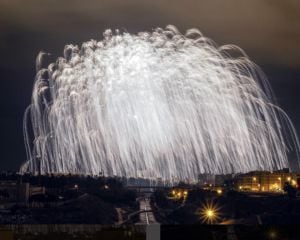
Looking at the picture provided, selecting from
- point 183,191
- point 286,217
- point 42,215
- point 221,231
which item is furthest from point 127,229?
point 183,191

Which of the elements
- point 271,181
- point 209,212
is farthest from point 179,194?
point 271,181

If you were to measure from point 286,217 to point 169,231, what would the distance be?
130210mm

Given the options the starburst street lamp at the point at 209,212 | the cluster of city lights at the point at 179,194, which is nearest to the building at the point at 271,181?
the cluster of city lights at the point at 179,194

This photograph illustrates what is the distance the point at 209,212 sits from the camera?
16912 cm

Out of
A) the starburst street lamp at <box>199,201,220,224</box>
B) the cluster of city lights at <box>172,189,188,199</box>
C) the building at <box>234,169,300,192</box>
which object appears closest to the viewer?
the starburst street lamp at <box>199,201,220,224</box>

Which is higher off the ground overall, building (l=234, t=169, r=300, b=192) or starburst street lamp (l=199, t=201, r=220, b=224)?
building (l=234, t=169, r=300, b=192)

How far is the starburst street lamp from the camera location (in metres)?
161

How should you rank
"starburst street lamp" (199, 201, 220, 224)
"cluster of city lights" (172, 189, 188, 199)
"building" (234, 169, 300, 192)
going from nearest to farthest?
"starburst street lamp" (199, 201, 220, 224) < "building" (234, 169, 300, 192) < "cluster of city lights" (172, 189, 188, 199)

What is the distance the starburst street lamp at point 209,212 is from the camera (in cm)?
16145

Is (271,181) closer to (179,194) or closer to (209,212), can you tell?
(179,194)

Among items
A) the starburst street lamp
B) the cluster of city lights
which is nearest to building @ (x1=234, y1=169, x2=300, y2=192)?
the cluster of city lights

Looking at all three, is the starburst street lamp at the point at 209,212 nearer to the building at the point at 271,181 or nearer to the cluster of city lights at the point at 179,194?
the cluster of city lights at the point at 179,194

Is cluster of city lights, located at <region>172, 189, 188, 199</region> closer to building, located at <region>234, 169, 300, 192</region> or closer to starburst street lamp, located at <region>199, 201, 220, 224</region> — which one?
starburst street lamp, located at <region>199, 201, 220, 224</region>

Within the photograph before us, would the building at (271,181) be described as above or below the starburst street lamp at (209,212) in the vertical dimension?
above
